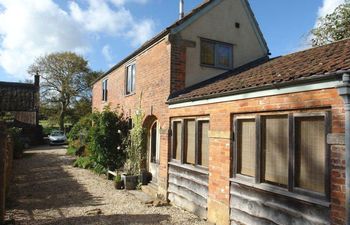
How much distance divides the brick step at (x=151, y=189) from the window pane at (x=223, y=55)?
519 centimetres

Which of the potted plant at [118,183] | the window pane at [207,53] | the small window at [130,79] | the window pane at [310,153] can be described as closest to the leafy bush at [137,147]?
the potted plant at [118,183]

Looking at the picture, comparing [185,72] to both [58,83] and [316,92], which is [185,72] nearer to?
[316,92]

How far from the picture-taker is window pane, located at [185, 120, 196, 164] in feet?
31.5

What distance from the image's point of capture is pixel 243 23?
42.2 feet

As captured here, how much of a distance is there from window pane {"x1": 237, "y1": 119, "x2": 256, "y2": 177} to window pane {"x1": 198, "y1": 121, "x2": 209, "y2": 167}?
1.55 m

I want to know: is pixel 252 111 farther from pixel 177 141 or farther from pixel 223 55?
pixel 223 55

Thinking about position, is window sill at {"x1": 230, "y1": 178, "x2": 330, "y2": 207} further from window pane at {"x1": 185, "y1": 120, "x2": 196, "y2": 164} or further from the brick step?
the brick step

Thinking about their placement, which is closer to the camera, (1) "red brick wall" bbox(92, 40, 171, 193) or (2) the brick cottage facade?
(2) the brick cottage facade

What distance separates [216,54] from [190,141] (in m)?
4.01

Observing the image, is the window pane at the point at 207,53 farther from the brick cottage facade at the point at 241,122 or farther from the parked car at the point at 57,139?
the parked car at the point at 57,139

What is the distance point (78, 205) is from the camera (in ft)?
33.5

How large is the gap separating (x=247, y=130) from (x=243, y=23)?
22.6 ft

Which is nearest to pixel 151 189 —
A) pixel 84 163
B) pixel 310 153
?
pixel 310 153

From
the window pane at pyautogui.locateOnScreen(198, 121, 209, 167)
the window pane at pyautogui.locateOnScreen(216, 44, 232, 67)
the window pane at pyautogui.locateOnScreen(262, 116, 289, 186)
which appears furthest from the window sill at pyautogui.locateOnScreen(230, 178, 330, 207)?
the window pane at pyautogui.locateOnScreen(216, 44, 232, 67)
